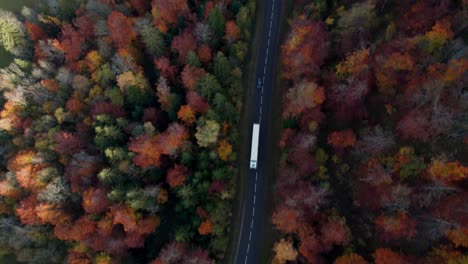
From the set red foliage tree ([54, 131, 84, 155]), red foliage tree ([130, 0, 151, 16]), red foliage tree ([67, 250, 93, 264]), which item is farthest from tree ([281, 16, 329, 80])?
red foliage tree ([67, 250, 93, 264])

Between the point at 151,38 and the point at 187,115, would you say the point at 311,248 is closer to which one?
the point at 187,115

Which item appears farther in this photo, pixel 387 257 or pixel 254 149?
pixel 254 149

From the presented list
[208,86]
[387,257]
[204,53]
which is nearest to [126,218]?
[208,86]

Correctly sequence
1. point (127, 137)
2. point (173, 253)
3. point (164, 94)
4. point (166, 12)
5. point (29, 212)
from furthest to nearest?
1. point (166, 12)
2. point (29, 212)
3. point (127, 137)
4. point (164, 94)
5. point (173, 253)

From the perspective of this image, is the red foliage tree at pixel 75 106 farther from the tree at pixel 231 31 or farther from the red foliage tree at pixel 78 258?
the tree at pixel 231 31

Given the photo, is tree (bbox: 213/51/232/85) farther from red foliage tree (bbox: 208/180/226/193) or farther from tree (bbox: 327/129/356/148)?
tree (bbox: 327/129/356/148)

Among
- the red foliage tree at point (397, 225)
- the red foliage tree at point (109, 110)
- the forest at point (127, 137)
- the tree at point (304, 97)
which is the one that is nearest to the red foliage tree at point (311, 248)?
the red foliage tree at point (397, 225)

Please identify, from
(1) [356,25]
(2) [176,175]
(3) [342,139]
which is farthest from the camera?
(2) [176,175]
